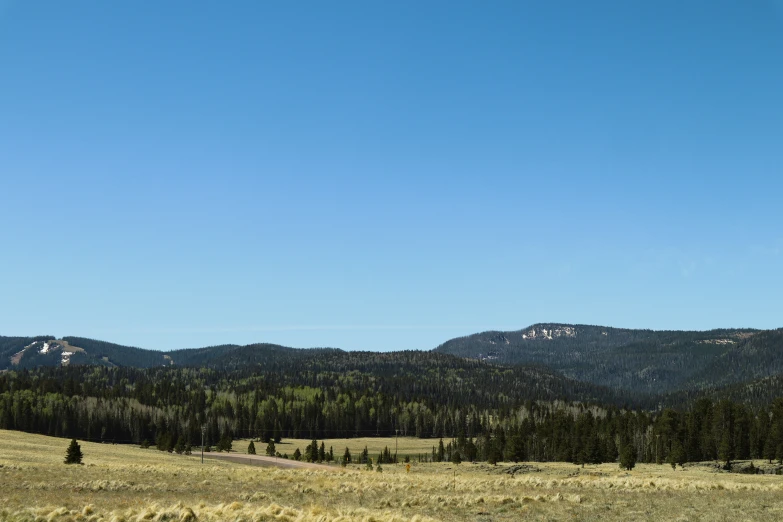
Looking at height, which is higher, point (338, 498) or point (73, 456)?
point (73, 456)

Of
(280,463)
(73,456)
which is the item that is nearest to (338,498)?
(73,456)

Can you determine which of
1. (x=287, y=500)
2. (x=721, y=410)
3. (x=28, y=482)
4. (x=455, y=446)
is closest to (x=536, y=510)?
(x=287, y=500)

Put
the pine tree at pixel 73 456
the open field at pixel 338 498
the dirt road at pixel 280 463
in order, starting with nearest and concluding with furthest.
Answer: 1. the open field at pixel 338 498
2. the pine tree at pixel 73 456
3. the dirt road at pixel 280 463

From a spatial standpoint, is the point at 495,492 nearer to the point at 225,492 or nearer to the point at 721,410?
the point at 225,492

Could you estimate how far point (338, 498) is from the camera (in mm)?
42094

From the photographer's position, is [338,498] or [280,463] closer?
[338,498]

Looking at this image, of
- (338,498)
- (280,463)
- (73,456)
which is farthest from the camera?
(280,463)

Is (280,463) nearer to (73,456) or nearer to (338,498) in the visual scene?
(73,456)

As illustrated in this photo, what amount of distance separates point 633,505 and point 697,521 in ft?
22.1

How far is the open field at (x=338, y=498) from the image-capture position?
24.2 meters

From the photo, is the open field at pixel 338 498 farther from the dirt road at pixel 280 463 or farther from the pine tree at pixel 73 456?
the dirt road at pixel 280 463

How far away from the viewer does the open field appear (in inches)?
951

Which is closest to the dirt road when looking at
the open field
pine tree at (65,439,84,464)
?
pine tree at (65,439,84,464)

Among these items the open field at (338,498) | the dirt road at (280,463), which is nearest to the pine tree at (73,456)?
the open field at (338,498)
